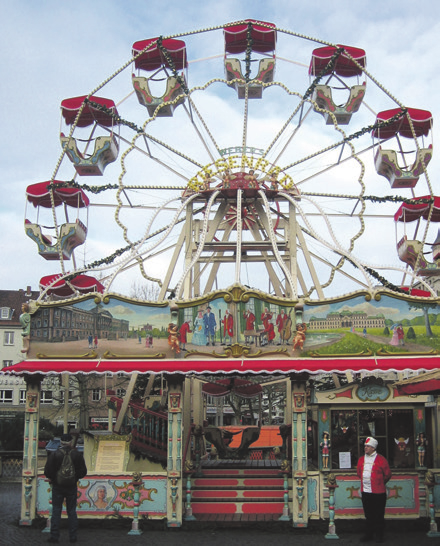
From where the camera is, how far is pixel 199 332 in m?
14.0

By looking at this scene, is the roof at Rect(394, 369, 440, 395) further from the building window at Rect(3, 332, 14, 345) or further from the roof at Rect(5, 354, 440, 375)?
the building window at Rect(3, 332, 14, 345)

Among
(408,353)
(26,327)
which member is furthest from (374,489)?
(26,327)

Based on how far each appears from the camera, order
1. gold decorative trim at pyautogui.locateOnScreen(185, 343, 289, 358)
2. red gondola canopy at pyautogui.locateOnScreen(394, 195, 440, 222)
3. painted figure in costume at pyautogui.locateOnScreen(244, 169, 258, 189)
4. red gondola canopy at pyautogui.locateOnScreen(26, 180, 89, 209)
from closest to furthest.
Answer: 1. gold decorative trim at pyautogui.locateOnScreen(185, 343, 289, 358)
2. painted figure in costume at pyautogui.locateOnScreen(244, 169, 258, 189)
3. red gondola canopy at pyautogui.locateOnScreen(394, 195, 440, 222)
4. red gondola canopy at pyautogui.locateOnScreen(26, 180, 89, 209)

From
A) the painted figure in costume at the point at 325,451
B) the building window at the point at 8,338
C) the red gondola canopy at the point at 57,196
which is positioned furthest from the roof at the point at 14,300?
the painted figure in costume at the point at 325,451

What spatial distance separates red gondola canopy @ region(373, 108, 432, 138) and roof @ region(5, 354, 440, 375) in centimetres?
842

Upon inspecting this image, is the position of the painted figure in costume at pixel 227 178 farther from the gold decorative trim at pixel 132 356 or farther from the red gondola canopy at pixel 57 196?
the gold decorative trim at pixel 132 356

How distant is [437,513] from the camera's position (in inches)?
505

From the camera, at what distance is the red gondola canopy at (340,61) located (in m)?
19.9

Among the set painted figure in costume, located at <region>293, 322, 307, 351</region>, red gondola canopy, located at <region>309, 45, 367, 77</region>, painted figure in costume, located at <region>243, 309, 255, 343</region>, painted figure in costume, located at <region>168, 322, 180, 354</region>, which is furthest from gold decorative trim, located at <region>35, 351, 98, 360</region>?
red gondola canopy, located at <region>309, 45, 367, 77</region>

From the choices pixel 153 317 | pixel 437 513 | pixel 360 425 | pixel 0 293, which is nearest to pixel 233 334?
pixel 153 317

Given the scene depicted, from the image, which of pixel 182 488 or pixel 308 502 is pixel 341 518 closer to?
pixel 308 502

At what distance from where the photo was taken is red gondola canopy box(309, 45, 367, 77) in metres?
19.9

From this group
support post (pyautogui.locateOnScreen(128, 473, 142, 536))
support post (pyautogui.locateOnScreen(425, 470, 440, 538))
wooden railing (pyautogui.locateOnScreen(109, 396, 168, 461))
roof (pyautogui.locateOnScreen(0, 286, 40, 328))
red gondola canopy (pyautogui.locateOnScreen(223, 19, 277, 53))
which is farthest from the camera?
roof (pyautogui.locateOnScreen(0, 286, 40, 328))

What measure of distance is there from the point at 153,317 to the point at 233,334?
174cm
